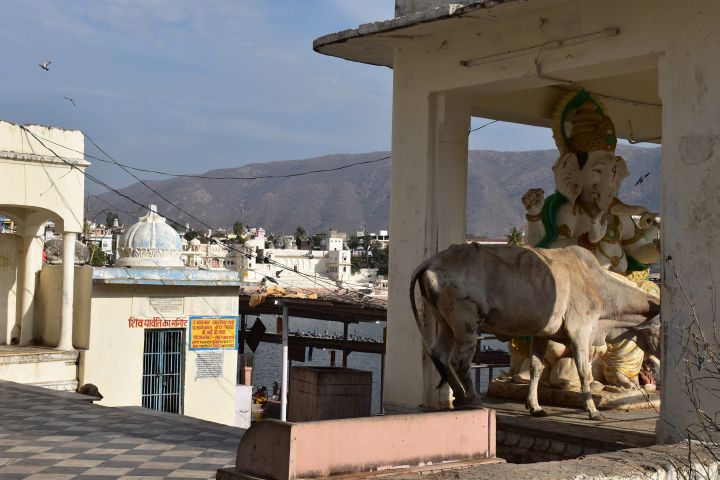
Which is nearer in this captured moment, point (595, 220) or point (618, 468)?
point (618, 468)

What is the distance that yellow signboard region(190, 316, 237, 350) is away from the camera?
2023cm

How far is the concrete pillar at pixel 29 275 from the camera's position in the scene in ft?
68.5

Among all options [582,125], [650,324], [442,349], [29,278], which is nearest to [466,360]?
[442,349]

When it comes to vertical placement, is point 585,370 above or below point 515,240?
below

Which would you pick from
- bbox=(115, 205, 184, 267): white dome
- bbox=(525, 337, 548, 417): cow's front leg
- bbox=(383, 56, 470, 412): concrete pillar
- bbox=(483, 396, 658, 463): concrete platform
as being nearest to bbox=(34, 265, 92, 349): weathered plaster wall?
bbox=(115, 205, 184, 267): white dome

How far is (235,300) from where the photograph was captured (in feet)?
68.8

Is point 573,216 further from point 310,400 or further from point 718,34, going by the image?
point 310,400

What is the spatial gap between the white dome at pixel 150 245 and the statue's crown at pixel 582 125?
11.3 m

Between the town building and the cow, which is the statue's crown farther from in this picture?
the town building

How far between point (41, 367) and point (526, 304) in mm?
12639

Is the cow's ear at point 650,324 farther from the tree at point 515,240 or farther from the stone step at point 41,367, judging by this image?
the stone step at point 41,367

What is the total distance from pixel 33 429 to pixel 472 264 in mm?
4879

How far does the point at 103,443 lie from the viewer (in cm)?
934

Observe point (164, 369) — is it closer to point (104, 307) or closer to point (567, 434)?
point (104, 307)
